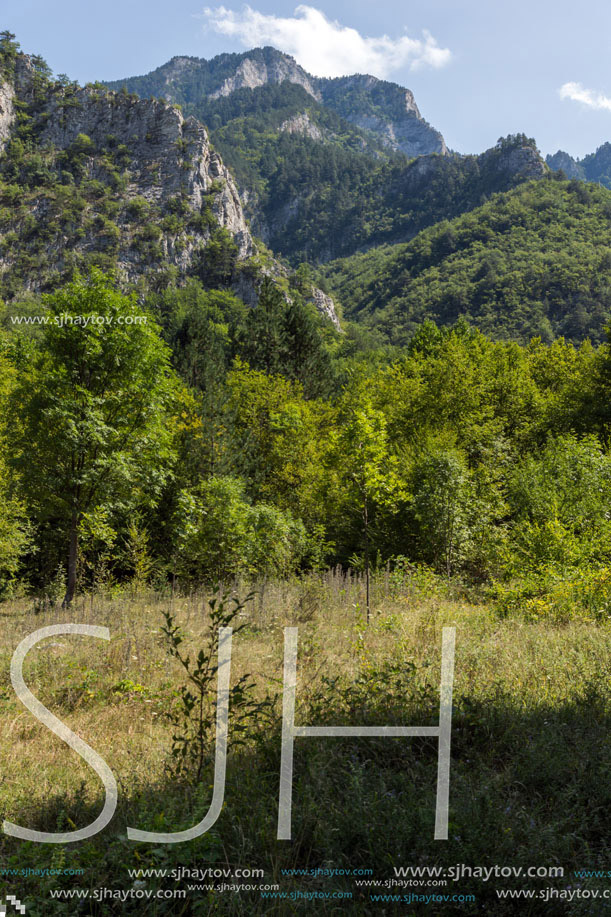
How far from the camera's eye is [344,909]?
252 centimetres

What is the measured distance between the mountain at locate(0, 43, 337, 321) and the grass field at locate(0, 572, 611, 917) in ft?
304

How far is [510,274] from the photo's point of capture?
86625 mm

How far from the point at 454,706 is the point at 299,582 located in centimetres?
748

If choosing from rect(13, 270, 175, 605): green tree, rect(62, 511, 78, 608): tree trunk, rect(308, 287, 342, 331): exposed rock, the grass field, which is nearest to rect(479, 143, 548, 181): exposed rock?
rect(308, 287, 342, 331): exposed rock

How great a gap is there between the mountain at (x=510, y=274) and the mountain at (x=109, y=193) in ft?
73.0

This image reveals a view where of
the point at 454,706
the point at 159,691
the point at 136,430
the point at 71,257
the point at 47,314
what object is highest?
the point at 71,257

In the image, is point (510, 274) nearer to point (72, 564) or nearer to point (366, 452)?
point (366, 452)

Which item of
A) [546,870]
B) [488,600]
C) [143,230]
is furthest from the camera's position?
[143,230]

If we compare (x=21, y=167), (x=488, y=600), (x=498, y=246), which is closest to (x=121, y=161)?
(x=21, y=167)

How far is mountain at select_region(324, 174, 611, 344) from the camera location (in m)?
77.3

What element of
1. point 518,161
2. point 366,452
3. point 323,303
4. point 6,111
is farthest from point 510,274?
point 6,111

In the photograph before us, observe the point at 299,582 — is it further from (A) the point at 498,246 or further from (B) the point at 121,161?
(B) the point at 121,161

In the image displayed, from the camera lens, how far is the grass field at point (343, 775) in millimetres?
2752


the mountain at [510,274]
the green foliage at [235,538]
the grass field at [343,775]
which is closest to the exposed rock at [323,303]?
the mountain at [510,274]
